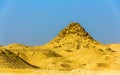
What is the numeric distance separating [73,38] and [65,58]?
61.8 feet

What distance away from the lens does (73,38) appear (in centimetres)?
7581

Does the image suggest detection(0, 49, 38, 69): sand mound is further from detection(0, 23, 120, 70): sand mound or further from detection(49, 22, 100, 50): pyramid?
detection(49, 22, 100, 50): pyramid

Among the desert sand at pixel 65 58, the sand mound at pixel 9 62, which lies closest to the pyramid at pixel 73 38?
the desert sand at pixel 65 58

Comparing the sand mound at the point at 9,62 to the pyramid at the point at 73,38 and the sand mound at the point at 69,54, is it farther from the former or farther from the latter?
the pyramid at the point at 73,38

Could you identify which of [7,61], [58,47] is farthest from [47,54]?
[7,61]

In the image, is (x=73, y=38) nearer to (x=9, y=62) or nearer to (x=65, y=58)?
(x=65, y=58)

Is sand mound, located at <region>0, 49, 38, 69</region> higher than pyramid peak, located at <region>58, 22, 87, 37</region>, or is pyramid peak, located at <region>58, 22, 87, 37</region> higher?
pyramid peak, located at <region>58, 22, 87, 37</region>

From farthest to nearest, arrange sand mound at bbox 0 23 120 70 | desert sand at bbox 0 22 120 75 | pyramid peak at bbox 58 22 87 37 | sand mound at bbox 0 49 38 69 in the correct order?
1. pyramid peak at bbox 58 22 87 37
2. sand mound at bbox 0 23 120 70
3. sand mound at bbox 0 49 38 69
4. desert sand at bbox 0 22 120 75

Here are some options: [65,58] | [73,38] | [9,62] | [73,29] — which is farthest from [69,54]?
[9,62]

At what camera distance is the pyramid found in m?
74.4

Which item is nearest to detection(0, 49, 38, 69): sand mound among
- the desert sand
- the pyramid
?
the desert sand

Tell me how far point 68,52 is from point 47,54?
890cm

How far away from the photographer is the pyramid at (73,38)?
7438cm

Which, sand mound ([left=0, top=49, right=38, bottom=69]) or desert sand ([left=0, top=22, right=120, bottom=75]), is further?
sand mound ([left=0, top=49, right=38, bottom=69])
